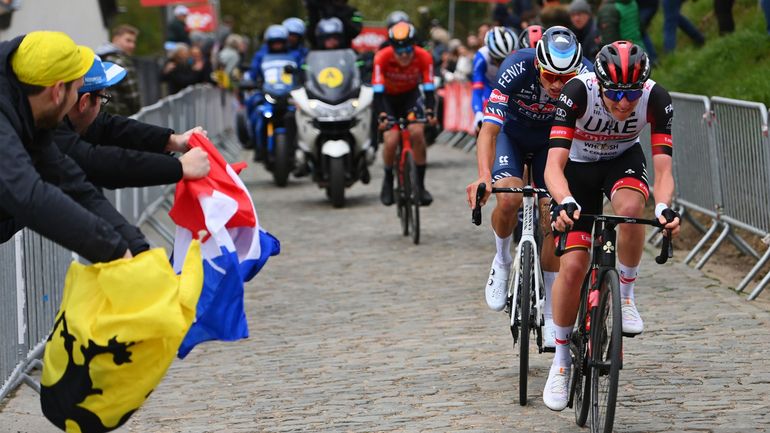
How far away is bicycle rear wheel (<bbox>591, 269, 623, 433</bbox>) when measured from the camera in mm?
6383

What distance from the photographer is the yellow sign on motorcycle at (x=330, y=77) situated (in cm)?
1816

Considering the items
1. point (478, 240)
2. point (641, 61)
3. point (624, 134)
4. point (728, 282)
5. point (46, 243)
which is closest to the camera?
point (641, 61)

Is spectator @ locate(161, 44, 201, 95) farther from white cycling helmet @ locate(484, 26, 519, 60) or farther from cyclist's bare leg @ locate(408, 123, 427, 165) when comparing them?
white cycling helmet @ locate(484, 26, 519, 60)

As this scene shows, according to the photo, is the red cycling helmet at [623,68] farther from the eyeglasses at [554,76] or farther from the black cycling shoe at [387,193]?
the black cycling shoe at [387,193]

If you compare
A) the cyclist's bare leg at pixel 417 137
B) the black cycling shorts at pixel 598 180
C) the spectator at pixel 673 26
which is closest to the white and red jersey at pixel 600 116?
the black cycling shorts at pixel 598 180

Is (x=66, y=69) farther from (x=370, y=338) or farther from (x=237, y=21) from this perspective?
(x=237, y=21)

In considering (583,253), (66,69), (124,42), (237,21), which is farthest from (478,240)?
(237,21)

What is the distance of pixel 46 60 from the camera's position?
5.45 metres

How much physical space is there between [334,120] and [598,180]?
1059cm

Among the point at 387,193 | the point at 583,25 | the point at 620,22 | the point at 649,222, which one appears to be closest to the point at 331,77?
the point at 387,193

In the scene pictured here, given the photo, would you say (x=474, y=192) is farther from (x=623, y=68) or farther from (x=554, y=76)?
(x=623, y=68)

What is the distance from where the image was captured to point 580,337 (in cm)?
711

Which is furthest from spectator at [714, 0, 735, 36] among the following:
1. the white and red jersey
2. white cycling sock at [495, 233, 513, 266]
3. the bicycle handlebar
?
the bicycle handlebar

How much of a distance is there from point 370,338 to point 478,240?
5.00 meters
